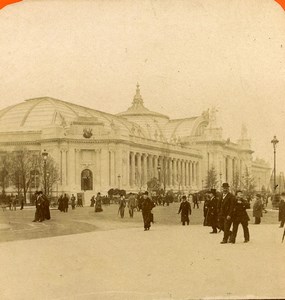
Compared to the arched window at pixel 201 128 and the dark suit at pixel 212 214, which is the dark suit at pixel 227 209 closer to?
the dark suit at pixel 212 214

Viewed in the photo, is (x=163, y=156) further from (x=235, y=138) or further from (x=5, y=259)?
(x=5, y=259)

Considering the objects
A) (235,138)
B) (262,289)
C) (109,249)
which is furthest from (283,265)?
(235,138)

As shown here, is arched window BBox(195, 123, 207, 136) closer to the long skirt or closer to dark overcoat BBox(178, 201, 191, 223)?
dark overcoat BBox(178, 201, 191, 223)

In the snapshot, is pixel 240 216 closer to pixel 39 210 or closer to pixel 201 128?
pixel 39 210

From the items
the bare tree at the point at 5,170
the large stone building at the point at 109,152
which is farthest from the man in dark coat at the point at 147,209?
the large stone building at the point at 109,152

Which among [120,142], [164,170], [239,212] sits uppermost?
[120,142]

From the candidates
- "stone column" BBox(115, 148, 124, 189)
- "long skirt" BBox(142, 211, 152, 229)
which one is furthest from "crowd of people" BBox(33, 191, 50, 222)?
"stone column" BBox(115, 148, 124, 189)

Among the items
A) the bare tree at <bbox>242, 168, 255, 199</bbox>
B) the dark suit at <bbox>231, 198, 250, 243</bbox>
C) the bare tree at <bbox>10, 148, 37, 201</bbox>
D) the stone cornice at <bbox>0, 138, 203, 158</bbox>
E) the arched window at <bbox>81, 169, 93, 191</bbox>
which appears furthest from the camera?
the arched window at <bbox>81, 169, 93, 191</bbox>

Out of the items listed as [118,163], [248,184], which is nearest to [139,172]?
[118,163]
